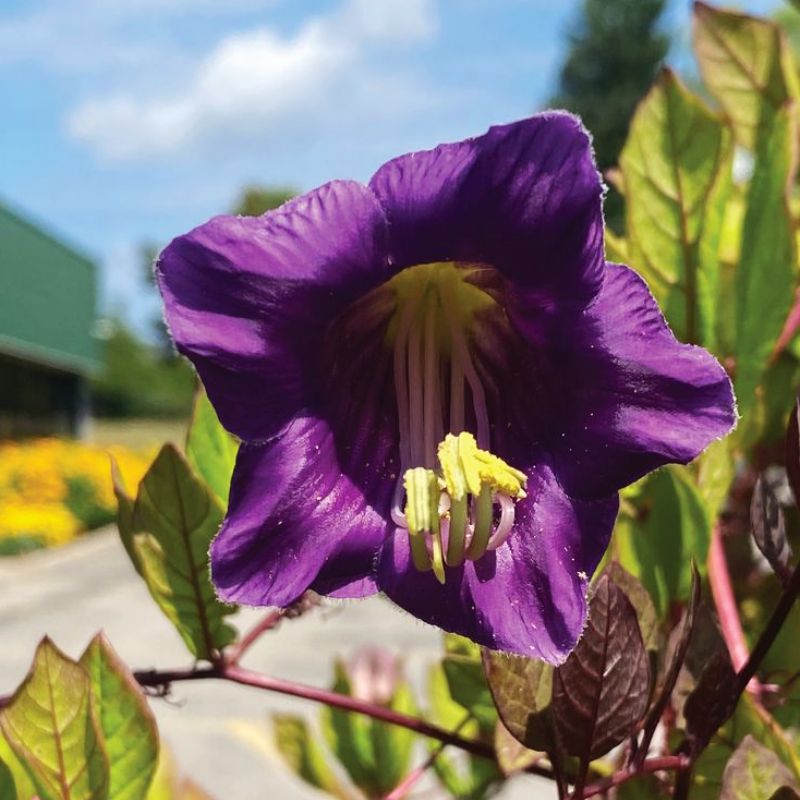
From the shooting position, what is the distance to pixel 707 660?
0.53 meters

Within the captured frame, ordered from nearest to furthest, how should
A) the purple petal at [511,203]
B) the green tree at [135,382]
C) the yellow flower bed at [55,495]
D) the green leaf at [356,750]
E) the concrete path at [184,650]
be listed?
the purple petal at [511,203], the green leaf at [356,750], the concrete path at [184,650], the yellow flower bed at [55,495], the green tree at [135,382]

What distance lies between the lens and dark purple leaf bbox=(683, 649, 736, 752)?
49cm

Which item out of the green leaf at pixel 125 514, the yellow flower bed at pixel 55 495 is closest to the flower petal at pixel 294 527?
the green leaf at pixel 125 514

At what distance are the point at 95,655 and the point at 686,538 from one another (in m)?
0.34

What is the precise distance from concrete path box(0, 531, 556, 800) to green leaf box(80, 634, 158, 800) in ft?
14.3

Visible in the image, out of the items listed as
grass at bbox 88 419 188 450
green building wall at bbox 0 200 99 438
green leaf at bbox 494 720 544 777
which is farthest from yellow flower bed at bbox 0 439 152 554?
green leaf at bbox 494 720 544 777

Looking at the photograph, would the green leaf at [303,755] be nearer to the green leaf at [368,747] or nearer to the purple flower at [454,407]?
the green leaf at [368,747]

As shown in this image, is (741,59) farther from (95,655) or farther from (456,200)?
(95,655)

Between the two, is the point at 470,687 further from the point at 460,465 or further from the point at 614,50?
the point at 614,50

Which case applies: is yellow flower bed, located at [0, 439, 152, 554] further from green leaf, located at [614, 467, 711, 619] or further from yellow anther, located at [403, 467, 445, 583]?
yellow anther, located at [403, 467, 445, 583]

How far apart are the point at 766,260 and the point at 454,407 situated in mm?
224

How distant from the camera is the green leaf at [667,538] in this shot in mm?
619

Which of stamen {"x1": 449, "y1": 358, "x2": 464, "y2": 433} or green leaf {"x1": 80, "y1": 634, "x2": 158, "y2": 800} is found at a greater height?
stamen {"x1": 449, "y1": 358, "x2": 464, "y2": 433}

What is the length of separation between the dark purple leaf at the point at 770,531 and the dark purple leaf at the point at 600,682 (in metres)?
0.08
